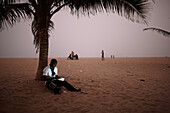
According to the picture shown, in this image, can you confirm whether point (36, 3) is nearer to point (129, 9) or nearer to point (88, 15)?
point (88, 15)

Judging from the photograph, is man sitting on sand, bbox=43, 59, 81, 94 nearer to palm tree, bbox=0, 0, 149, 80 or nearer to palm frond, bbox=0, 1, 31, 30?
palm tree, bbox=0, 0, 149, 80

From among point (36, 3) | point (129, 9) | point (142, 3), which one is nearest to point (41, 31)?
point (36, 3)

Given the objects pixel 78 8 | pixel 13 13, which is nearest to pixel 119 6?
pixel 78 8

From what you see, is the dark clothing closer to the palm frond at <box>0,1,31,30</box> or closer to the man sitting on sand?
the man sitting on sand

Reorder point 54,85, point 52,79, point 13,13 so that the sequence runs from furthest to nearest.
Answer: point 13,13
point 52,79
point 54,85

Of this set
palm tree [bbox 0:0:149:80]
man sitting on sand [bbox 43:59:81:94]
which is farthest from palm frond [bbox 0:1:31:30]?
man sitting on sand [bbox 43:59:81:94]

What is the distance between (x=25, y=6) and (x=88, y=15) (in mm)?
2814

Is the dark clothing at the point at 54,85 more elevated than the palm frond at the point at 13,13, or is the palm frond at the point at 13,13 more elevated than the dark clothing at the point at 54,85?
the palm frond at the point at 13,13

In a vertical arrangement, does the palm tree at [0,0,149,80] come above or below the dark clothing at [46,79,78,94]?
above

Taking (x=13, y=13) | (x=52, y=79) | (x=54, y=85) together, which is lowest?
(x=54, y=85)

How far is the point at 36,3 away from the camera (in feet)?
17.3

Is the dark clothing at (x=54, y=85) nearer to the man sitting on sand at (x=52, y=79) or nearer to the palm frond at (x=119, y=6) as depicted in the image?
the man sitting on sand at (x=52, y=79)

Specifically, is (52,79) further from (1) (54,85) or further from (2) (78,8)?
(2) (78,8)

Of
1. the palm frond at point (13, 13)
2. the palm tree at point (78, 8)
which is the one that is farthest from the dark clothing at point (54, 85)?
the palm frond at point (13, 13)
